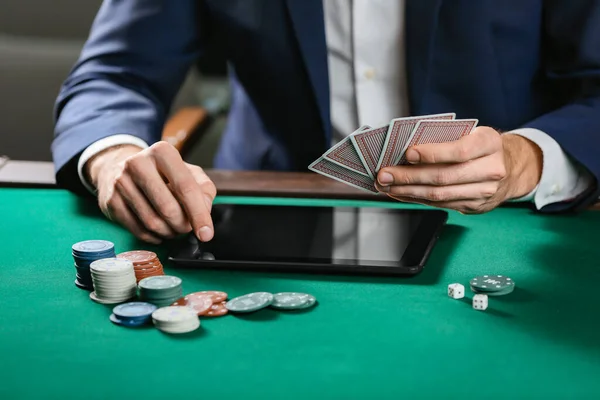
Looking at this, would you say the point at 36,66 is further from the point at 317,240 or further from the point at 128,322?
the point at 128,322

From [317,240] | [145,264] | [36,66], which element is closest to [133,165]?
[145,264]

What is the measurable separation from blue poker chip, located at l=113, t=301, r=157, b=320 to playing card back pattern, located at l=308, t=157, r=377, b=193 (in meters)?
0.40

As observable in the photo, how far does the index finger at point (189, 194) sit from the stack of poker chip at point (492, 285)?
0.44m

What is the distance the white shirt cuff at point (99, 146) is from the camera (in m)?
1.81

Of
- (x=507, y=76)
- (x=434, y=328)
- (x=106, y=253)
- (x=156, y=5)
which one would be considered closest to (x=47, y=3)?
(x=156, y=5)

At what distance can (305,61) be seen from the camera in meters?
2.15

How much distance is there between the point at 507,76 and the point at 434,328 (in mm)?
1147

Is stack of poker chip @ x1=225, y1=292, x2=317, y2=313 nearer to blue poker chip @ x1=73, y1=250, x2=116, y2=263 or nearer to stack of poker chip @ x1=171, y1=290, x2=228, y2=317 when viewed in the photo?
stack of poker chip @ x1=171, y1=290, x2=228, y2=317

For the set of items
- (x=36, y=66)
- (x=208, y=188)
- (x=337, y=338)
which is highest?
(x=36, y=66)

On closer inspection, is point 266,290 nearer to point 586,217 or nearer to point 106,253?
point 106,253

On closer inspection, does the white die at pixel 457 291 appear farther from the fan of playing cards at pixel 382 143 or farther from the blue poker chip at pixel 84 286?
the blue poker chip at pixel 84 286

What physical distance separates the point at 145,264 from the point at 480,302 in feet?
1.67

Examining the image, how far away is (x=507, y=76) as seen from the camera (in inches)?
84.6

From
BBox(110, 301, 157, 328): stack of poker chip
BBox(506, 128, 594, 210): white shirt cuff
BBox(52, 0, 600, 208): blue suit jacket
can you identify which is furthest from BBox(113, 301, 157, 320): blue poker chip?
BBox(506, 128, 594, 210): white shirt cuff
